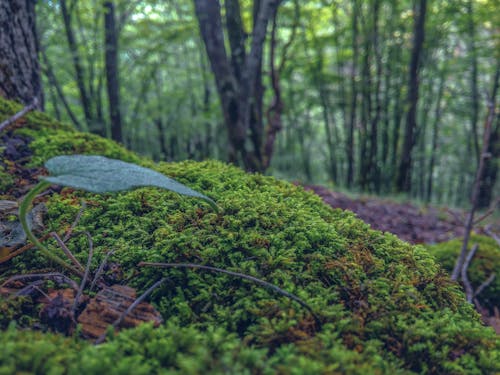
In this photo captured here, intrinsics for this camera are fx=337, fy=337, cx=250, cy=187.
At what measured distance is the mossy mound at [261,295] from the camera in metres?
0.90

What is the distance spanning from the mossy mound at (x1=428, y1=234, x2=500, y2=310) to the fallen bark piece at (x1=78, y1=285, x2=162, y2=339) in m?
2.25

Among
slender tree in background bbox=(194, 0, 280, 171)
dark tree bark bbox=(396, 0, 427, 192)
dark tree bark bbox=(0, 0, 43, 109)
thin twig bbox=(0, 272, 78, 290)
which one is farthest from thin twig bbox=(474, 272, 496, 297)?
dark tree bark bbox=(396, 0, 427, 192)

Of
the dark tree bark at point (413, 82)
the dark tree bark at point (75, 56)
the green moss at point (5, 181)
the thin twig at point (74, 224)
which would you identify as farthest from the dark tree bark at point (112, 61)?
the dark tree bark at point (413, 82)

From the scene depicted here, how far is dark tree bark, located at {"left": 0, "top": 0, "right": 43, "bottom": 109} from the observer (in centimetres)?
268

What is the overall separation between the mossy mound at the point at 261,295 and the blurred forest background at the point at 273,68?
341cm

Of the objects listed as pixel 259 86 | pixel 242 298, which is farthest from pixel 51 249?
pixel 259 86

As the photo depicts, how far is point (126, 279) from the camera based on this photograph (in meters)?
1.29

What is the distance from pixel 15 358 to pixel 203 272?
61 centimetres

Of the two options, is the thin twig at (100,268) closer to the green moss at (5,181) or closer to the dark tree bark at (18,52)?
the green moss at (5,181)

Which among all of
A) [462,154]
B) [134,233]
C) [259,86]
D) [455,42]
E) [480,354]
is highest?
[455,42]

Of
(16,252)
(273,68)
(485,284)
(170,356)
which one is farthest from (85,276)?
(273,68)

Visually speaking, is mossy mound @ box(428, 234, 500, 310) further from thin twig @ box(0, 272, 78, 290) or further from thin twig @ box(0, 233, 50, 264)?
thin twig @ box(0, 233, 50, 264)

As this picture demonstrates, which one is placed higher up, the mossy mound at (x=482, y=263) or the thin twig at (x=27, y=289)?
the thin twig at (x=27, y=289)

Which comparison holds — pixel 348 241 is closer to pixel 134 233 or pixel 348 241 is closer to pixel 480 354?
pixel 480 354
